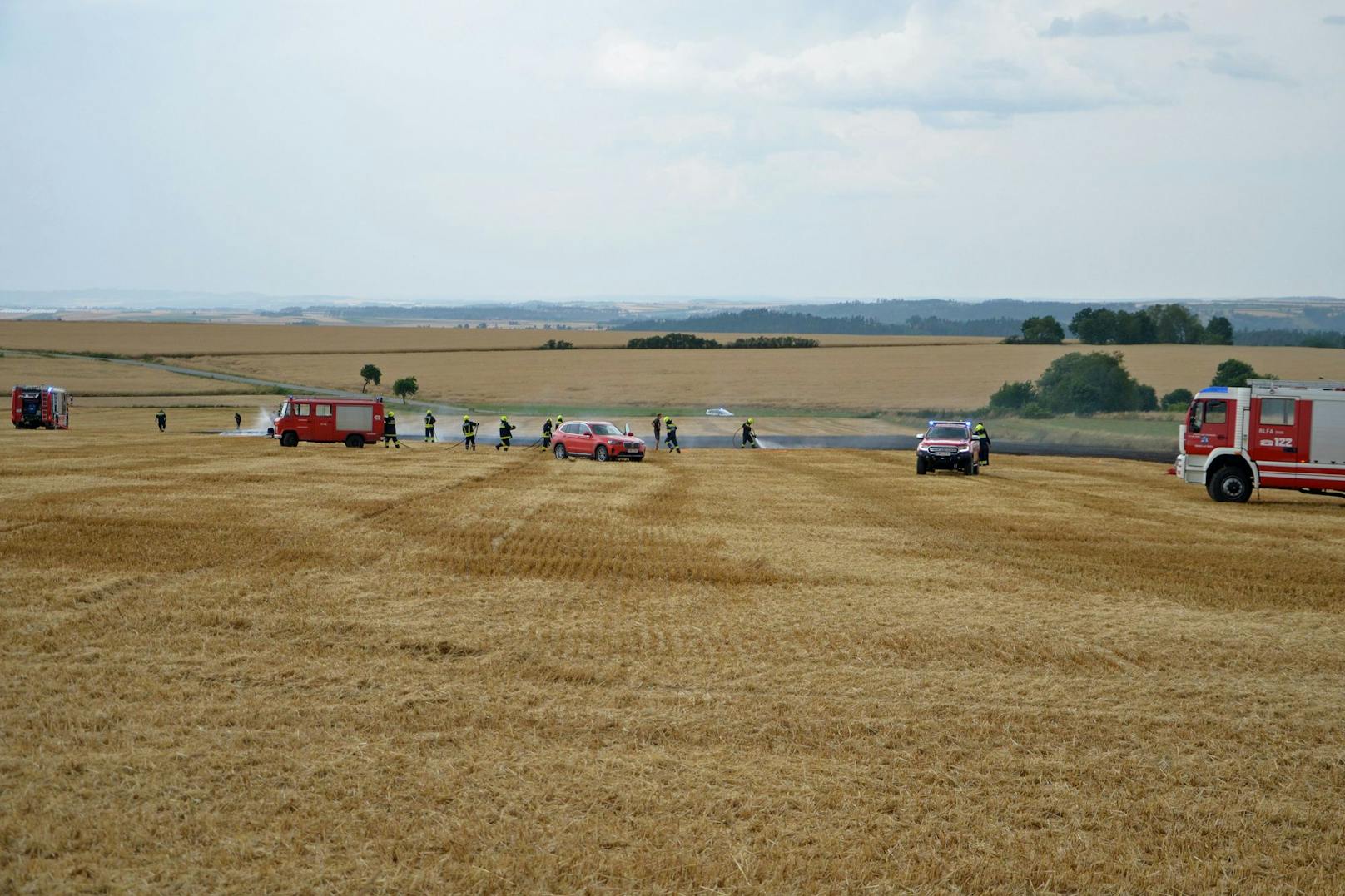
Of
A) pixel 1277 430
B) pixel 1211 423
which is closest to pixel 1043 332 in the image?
pixel 1211 423

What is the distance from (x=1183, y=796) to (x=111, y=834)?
23.9 feet

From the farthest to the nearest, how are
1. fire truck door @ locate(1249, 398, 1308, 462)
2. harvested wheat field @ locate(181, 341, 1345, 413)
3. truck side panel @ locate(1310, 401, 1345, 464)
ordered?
1. harvested wheat field @ locate(181, 341, 1345, 413)
2. fire truck door @ locate(1249, 398, 1308, 462)
3. truck side panel @ locate(1310, 401, 1345, 464)

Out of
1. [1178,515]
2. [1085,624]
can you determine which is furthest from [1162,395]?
[1085,624]

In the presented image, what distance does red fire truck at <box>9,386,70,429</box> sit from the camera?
59.0 m

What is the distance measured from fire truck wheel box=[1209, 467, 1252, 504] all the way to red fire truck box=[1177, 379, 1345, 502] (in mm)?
21

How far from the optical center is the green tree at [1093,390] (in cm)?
7912

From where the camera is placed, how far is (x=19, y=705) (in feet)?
32.8

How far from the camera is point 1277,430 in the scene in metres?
29.4

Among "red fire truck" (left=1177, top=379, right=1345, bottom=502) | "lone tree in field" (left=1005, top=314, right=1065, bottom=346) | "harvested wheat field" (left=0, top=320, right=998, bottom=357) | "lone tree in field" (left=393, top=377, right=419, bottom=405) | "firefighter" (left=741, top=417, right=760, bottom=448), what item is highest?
"lone tree in field" (left=1005, top=314, right=1065, bottom=346)

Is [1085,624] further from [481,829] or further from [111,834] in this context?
[111,834]

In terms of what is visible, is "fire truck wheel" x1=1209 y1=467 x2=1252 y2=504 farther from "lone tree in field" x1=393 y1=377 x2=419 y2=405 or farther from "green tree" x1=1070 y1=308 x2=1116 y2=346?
"green tree" x1=1070 y1=308 x2=1116 y2=346

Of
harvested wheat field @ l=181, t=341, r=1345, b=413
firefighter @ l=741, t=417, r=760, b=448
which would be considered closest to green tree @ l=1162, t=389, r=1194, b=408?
harvested wheat field @ l=181, t=341, r=1345, b=413

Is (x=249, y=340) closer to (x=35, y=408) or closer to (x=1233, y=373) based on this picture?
(x=35, y=408)

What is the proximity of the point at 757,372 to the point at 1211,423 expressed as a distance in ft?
260
